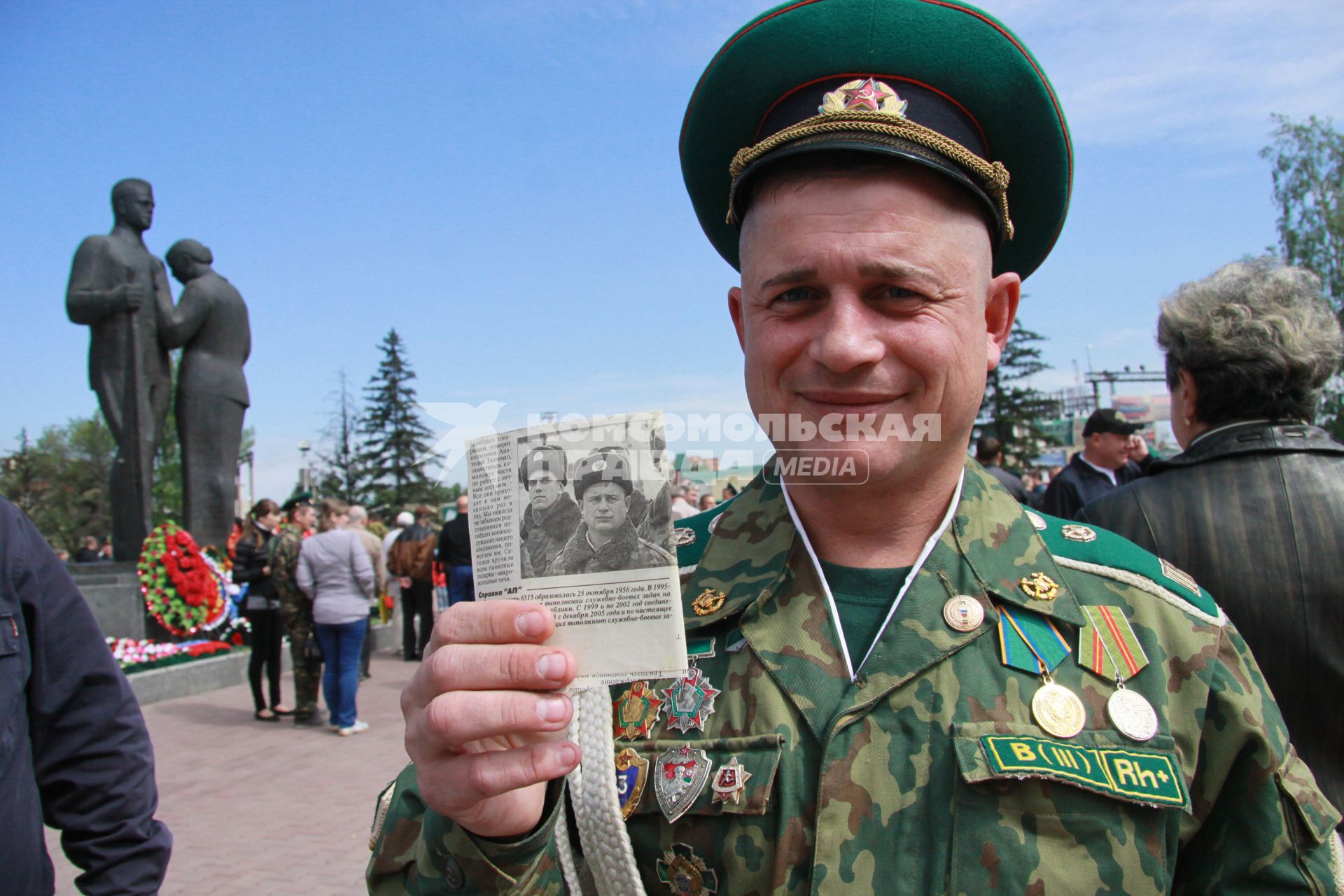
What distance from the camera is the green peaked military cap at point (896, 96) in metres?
1.48

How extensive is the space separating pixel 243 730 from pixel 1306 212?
33926 mm

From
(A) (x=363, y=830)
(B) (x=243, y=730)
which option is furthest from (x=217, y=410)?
(A) (x=363, y=830)

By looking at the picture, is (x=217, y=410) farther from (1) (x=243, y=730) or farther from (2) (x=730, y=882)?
(2) (x=730, y=882)

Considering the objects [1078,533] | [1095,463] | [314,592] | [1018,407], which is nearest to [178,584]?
[314,592]

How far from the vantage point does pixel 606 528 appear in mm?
1191

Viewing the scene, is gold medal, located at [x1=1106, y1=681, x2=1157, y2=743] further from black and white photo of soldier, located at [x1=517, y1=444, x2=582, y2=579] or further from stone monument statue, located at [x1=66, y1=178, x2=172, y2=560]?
stone monument statue, located at [x1=66, y1=178, x2=172, y2=560]

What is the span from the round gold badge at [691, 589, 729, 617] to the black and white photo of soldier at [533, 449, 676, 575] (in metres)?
0.42

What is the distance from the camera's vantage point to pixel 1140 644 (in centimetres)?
146

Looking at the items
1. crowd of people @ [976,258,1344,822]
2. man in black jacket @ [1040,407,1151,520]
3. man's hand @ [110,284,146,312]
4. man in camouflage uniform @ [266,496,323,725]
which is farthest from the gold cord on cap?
man's hand @ [110,284,146,312]

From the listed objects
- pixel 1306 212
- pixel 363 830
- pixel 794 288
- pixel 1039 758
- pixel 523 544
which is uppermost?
pixel 1306 212

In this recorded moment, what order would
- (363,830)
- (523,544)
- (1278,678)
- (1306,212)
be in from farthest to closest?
(1306,212), (363,830), (1278,678), (523,544)

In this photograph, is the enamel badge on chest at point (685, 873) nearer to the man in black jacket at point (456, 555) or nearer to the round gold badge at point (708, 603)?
the round gold badge at point (708, 603)

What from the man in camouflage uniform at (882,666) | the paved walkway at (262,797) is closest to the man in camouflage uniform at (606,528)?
the man in camouflage uniform at (882,666)

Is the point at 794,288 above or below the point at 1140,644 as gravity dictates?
above
